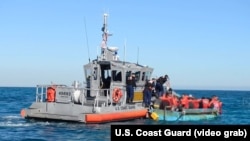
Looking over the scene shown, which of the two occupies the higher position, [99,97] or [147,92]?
[147,92]

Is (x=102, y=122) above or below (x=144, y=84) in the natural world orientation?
below

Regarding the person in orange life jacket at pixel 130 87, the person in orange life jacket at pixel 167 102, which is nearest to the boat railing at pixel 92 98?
the person in orange life jacket at pixel 130 87

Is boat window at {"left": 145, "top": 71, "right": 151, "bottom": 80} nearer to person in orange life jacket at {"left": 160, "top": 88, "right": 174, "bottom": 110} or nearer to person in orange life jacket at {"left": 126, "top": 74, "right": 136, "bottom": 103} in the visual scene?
person in orange life jacket at {"left": 160, "top": 88, "right": 174, "bottom": 110}

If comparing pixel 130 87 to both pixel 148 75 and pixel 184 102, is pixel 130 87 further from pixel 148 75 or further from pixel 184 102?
pixel 184 102

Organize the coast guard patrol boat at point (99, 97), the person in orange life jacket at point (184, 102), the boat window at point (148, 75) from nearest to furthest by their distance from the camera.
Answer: the coast guard patrol boat at point (99, 97), the person in orange life jacket at point (184, 102), the boat window at point (148, 75)

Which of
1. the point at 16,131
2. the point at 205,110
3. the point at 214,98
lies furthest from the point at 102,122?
the point at 214,98

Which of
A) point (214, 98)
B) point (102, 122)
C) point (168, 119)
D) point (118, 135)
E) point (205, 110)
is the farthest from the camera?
point (214, 98)

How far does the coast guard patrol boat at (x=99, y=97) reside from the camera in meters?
21.3

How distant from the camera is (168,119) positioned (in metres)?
24.9

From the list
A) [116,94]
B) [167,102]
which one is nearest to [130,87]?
[116,94]

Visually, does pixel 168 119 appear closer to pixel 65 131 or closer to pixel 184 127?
pixel 65 131

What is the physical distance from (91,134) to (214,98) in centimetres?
1283

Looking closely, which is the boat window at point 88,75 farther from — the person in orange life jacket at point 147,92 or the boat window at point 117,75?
the person in orange life jacket at point 147,92

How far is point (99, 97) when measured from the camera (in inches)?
955
